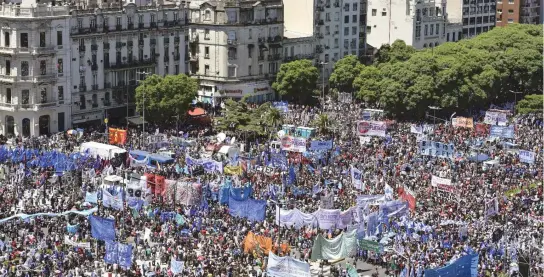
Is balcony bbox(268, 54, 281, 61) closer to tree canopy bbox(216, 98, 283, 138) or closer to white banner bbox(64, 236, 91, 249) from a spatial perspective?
tree canopy bbox(216, 98, 283, 138)

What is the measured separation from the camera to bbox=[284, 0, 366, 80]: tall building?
144 m

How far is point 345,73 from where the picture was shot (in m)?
138

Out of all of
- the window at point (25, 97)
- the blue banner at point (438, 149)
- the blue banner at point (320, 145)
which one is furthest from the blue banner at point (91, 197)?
the blue banner at point (438, 149)

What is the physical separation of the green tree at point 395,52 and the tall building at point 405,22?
25.6ft

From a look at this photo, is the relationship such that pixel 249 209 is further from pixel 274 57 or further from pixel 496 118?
pixel 274 57

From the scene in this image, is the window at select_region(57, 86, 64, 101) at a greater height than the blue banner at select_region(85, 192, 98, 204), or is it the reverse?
the window at select_region(57, 86, 64, 101)

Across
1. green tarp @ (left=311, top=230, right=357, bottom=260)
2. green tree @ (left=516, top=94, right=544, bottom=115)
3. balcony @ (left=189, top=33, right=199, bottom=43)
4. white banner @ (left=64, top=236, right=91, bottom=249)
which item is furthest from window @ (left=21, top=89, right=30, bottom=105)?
green tree @ (left=516, top=94, right=544, bottom=115)

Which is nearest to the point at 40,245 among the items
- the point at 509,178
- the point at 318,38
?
the point at 509,178

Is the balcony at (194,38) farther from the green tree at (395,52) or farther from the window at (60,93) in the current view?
the green tree at (395,52)

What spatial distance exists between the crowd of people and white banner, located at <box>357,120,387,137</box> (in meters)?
1.13

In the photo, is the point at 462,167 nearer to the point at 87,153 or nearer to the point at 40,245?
the point at 87,153

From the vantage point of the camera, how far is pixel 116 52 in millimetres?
122125

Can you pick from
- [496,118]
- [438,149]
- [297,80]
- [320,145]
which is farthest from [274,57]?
[438,149]

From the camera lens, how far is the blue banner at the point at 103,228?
74.8 metres
